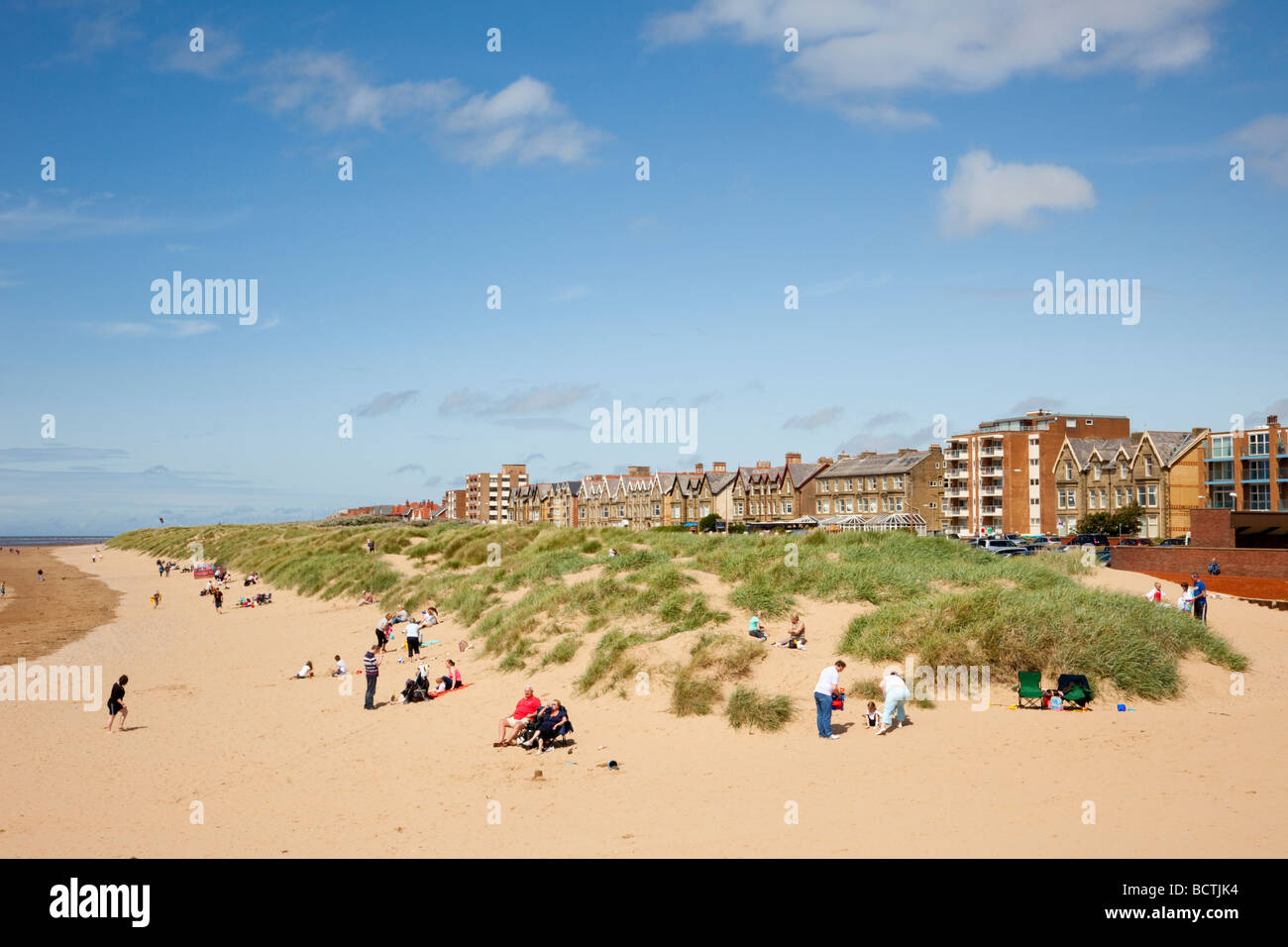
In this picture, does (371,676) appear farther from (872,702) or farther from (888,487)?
(888,487)

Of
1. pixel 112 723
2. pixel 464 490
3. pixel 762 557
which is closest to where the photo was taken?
pixel 112 723

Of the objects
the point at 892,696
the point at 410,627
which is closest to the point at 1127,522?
the point at 410,627

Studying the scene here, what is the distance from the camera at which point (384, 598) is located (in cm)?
3700

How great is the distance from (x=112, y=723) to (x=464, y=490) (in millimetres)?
174615

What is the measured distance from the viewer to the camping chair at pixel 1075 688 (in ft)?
57.2

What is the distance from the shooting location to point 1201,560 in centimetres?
3947

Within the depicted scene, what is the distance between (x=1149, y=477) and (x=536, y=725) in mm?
68567

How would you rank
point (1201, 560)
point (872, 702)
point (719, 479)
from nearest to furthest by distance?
point (872, 702) < point (1201, 560) < point (719, 479)

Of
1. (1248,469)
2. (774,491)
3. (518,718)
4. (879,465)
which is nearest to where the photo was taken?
(518,718)

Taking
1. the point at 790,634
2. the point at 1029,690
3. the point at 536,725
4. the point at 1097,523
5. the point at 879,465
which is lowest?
the point at 536,725

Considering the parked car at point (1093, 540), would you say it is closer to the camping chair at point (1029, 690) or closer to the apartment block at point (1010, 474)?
the apartment block at point (1010, 474)

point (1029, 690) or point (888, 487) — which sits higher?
point (888, 487)
